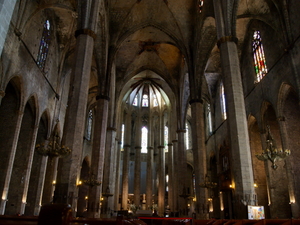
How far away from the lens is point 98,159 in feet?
60.7

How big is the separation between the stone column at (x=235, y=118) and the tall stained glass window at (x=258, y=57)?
17.0 ft

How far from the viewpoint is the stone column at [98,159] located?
17.6 meters

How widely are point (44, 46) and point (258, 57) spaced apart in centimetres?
1541

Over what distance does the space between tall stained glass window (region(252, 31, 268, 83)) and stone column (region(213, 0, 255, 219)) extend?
5.19 metres

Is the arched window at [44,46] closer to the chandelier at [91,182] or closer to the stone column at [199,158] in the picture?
the chandelier at [91,182]

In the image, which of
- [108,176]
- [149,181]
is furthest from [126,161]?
[108,176]

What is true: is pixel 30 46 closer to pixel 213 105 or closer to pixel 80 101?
pixel 80 101

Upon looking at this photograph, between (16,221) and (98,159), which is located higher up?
(98,159)

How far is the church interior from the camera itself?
11688mm

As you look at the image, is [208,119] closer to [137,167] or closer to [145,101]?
[137,167]

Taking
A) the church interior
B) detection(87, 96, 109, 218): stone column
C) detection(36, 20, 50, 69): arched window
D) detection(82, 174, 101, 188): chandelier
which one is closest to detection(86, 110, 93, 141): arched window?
the church interior

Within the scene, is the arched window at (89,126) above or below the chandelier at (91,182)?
above

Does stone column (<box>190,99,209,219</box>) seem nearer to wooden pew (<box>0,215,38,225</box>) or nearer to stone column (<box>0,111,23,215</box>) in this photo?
stone column (<box>0,111,23,215</box>)

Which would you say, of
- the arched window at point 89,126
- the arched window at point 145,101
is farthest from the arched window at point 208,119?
the arched window at point 89,126
